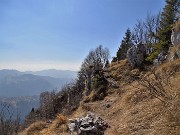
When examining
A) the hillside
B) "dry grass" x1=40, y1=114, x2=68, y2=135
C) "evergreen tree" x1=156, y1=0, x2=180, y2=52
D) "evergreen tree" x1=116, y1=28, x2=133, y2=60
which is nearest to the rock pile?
the hillside

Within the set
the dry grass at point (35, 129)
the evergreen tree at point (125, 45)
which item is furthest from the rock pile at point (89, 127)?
the evergreen tree at point (125, 45)

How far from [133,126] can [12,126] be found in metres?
3.13

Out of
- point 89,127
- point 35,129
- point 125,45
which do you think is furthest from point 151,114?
point 125,45

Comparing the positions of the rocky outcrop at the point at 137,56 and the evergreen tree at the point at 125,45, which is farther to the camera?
the evergreen tree at the point at 125,45

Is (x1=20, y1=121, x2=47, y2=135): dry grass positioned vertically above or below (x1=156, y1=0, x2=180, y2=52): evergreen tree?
below

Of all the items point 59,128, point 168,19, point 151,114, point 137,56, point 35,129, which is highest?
point 168,19

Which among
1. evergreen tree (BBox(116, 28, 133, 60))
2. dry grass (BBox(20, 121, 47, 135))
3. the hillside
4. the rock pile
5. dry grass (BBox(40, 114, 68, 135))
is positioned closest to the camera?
the hillside

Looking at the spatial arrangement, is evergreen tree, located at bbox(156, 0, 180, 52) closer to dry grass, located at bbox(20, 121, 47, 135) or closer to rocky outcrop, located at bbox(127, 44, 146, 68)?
rocky outcrop, located at bbox(127, 44, 146, 68)

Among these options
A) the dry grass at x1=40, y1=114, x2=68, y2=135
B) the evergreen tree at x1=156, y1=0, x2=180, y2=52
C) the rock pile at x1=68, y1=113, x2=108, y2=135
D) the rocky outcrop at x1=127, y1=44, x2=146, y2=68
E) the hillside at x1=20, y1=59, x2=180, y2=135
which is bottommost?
the dry grass at x1=40, y1=114, x2=68, y2=135

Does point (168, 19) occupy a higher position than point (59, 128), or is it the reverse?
point (168, 19)

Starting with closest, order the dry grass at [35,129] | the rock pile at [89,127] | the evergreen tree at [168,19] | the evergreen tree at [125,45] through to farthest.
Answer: the rock pile at [89,127] < the dry grass at [35,129] < the evergreen tree at [168,19] < the evergreen tree at [125,45]

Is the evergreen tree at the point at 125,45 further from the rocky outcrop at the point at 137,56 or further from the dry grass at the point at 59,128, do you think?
the dry grass at the point at 59,128

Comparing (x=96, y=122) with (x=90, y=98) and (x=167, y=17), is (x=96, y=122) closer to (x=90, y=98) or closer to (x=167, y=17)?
(x=90, y=98)

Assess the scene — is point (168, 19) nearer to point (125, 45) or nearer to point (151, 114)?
point (151, 114)
